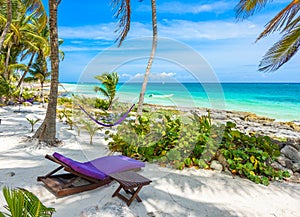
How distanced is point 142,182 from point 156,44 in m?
4.10

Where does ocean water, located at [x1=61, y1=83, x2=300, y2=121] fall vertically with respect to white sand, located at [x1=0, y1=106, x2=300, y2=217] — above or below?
above

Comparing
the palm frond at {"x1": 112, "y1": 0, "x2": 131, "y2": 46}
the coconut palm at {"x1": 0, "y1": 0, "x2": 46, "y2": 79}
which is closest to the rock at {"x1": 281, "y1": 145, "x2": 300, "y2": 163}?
the palm frond at {"x1": 112, "y1": 0, "x2": 131, "y2": 46}

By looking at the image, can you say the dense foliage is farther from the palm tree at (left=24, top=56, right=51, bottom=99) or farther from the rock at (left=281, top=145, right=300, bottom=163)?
the palm tree at (left=24, top=56, right=51, bottom=99)

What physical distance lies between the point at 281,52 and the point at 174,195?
346 centimetres

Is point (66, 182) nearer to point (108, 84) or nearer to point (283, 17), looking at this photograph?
point (283, 17)

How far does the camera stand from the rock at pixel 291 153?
3.83 metres

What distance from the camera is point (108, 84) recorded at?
13.5 meters

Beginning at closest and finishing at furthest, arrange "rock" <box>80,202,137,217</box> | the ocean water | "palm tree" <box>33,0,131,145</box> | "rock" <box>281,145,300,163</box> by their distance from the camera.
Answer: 1. "rock" <box>80,202,137,217</box>
2. "rock" <box>281,145,300,163</box>
3. "palm tree" <box>33,0,131,145</box>
4. the ocean water

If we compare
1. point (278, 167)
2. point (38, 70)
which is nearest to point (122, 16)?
point (278, 167)

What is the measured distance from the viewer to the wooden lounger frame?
246 centimetres

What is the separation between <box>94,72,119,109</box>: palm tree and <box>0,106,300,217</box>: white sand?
990 centimetres

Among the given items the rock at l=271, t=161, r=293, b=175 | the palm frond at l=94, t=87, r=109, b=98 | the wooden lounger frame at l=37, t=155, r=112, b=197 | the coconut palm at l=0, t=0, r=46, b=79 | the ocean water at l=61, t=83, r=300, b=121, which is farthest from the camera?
the palm frond at l=94, t=87, r=109, b=98

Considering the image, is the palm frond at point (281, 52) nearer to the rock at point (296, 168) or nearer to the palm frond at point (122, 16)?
the rock at point (296, 168)

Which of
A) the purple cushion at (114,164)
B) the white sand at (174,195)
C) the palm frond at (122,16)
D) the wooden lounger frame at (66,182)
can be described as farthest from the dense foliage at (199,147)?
the palm frond at (122,16)
